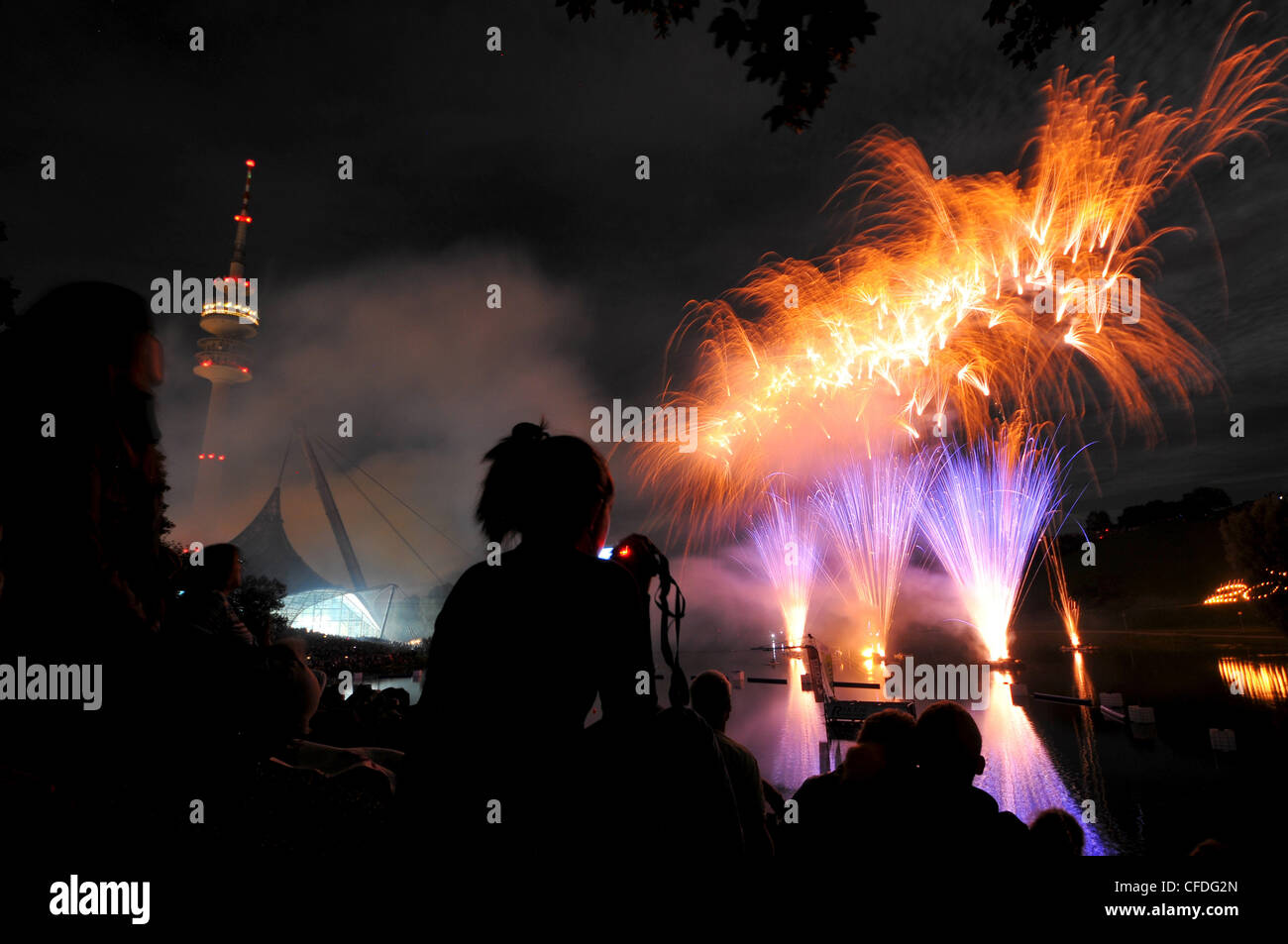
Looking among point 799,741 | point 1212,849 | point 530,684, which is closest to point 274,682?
point 530,684

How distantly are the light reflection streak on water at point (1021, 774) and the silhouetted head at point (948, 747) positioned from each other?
5.38 m

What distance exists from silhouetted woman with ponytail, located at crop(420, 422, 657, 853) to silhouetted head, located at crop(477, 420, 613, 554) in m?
0.02

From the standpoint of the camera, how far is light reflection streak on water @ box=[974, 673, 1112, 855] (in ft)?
40.6

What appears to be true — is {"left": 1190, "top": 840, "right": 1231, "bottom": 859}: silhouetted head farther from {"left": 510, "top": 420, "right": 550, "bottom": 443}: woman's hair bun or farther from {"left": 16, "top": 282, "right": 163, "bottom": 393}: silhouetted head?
{"left": 16, "top": 282, "right": 163, "bottom": 393}: silhouetted head

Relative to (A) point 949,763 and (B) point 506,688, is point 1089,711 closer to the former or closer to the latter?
(A) point 949,763

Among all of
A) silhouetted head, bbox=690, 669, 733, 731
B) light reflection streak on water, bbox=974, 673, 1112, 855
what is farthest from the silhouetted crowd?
light reflection streak on water, bbox=974, 673, 1112, 855

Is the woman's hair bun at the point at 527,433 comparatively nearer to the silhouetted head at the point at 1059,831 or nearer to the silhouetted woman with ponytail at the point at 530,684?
the silhouetted woman with ponytail at the point at 530,684

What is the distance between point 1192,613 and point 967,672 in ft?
143

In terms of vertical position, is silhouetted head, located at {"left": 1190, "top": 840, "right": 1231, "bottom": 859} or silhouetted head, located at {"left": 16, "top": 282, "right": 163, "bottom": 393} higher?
silhouetted head, located at {"left": 16, "top": 282, "right": 163, "bottom": 393}

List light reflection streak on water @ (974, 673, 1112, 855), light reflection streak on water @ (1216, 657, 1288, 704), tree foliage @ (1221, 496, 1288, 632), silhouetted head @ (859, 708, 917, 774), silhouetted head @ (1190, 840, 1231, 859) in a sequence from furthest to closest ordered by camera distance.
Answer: tree foliage @ (1221, 496, 1288, 632)
light reflection streak on water @ (1216, 657, 1288, 704)
light reflection streak on water @ (974, 673, 1112, 855)
silhouetted head @ (1190, 840, 1231, 859)
silhouetted head @ (859, 708, 917, 774)

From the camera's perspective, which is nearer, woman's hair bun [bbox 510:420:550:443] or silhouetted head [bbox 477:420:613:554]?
silhouetted head [bbox 477:420:613:554]

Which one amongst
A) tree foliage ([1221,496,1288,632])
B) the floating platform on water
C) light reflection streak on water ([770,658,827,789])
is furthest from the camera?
tree foliage ([1221,496,1288,632])

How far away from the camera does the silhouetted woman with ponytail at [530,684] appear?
1.73 metres
